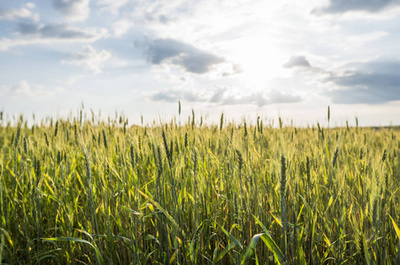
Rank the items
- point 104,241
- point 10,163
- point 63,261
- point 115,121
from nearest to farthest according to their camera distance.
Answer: point 104,241, point 63,261, point 10,163, point 115,121

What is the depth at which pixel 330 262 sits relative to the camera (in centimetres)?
181

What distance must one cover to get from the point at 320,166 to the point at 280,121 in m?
0.60

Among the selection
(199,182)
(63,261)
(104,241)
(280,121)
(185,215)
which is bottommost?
(63,261)

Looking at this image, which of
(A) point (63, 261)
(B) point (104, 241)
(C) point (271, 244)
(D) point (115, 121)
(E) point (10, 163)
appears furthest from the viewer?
(D) point (115, 121)

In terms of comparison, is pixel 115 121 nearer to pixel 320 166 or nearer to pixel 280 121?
pixel 280 121

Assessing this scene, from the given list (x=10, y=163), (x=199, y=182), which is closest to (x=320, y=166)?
(x=199, y=182)

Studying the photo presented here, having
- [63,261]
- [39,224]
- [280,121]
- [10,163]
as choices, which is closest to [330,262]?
[280,121]

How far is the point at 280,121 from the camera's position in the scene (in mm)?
2750

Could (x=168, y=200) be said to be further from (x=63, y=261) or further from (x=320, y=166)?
(x=320, y=166)

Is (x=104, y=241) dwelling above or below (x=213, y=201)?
below

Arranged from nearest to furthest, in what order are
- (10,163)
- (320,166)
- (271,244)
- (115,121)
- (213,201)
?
(271,244), (213,201), (320,166), (10,163), (115,121)

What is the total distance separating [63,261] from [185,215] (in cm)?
85

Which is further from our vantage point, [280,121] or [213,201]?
[280,121]

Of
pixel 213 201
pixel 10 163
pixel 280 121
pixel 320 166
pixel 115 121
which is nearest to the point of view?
pixel 213 201
